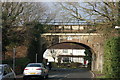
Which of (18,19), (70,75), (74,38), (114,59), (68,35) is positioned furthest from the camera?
(68,35)

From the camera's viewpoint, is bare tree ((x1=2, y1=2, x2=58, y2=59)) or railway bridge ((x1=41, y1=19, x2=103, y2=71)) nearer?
bare tree ((x1=2, y1=2, x2=58, y2=59))

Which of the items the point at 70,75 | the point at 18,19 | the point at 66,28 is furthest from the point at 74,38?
the point at 18,19

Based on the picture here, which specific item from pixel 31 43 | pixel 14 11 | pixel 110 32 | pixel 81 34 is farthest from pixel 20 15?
pixel 110 32

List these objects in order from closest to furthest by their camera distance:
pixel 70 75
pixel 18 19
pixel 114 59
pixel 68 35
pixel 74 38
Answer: pixel 114 59
pixel 70 75
pixel 18 19
pixel 74 38
pixel 68 35

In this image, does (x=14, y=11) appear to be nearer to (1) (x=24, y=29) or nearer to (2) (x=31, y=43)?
(1) (x=24, y=29)

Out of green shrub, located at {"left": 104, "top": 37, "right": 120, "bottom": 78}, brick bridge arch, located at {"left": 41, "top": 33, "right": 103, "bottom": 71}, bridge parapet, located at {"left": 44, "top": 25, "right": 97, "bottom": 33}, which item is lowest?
green shrub, located at {"left": 104, "top": 37, "right": 120, "bottom": 78}

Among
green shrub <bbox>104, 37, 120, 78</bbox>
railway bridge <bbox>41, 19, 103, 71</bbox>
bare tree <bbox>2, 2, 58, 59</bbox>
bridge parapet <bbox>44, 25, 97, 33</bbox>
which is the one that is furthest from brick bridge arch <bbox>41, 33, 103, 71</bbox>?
green shrub <bbox>104, 37, 120, 78</bbox>

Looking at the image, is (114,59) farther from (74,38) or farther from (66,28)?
(66,28)

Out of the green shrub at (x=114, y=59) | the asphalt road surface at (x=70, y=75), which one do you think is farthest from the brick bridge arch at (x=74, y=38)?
the green shrub at (x=114, y=59)

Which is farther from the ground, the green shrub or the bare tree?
the bare tree

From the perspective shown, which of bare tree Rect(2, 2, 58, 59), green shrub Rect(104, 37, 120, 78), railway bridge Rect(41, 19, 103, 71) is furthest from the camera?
railway bridge Rect(41, 19, 103, 71)

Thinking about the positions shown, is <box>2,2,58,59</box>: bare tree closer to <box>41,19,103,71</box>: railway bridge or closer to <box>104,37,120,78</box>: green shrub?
<box>41,19,103,71</box>: railway bridge

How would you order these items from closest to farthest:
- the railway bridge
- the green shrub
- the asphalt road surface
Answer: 1. the green shrub
2. the asphalt road surface
3. the railway bridge

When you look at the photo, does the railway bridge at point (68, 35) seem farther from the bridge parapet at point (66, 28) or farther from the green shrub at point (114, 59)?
the green shrub at point (114, 59)
